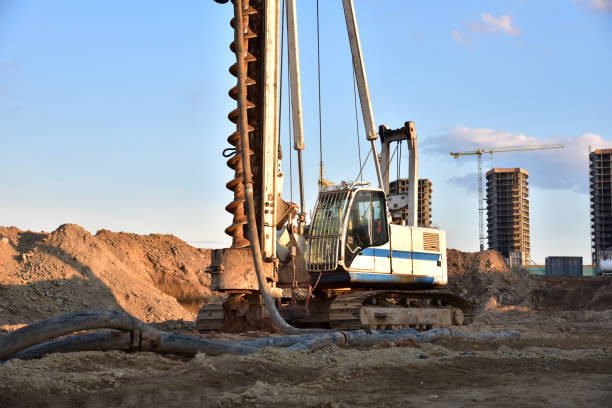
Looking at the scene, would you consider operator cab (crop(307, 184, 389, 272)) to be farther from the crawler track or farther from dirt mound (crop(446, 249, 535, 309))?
dirt mound (crop(446, 249, 535, 309))

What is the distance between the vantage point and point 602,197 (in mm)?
82875

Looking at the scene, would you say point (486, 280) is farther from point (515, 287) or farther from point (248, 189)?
point (248, 189)

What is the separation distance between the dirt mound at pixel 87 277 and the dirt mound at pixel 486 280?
13754mm

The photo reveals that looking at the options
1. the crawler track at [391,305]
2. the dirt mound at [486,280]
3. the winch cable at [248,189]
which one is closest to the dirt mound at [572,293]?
the dirt mound at [486,280]

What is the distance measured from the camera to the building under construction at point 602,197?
82562 millimetres

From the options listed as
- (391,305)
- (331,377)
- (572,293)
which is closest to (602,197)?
(572,293)

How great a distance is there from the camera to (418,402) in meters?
5.96

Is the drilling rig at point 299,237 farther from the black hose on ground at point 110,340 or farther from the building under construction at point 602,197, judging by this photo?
the building under construction at point 602,197

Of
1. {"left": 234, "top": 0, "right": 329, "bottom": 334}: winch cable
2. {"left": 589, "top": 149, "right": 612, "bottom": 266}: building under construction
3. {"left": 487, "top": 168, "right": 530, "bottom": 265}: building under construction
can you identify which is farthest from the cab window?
{"left": 487, "top": 168, "right": 530, "bottom": 265}: building under construction

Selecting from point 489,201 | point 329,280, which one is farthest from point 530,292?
point 489,201

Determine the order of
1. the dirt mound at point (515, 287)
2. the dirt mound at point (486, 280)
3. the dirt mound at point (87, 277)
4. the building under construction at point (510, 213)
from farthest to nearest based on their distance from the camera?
the building under construction at point (510, 213) < the dirt mound at point (486, 280) < the dirt mound at point (515, 287) < the dirt mound at point (87, 277)

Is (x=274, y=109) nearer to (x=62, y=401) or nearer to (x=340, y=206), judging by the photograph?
(x=340, y=206)

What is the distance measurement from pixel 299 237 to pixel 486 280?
2494 centimetres

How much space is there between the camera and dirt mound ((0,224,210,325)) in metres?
22.3
